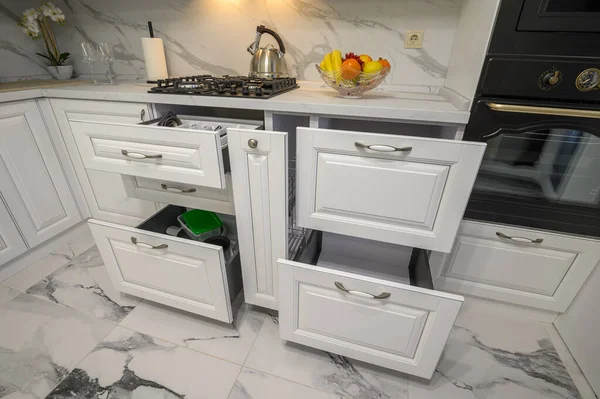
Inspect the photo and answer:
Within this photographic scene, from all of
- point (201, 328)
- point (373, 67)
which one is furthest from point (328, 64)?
point (201, 328)

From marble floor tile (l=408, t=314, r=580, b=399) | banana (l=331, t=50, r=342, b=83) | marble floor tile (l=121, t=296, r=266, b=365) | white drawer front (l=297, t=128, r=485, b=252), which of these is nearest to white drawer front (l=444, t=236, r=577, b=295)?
marble floor tile (l=408, t=314, r=580, b=399)

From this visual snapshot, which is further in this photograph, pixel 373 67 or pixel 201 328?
pixel 201 328

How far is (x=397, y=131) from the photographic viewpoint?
1299 mm

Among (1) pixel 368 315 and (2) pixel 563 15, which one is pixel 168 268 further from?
(2) pixel 563 15

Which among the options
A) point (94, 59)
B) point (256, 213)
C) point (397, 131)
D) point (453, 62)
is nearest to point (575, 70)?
point (453, 62)

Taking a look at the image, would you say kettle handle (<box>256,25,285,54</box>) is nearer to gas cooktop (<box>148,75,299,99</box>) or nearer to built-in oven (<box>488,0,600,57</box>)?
gas cooktop (<box>148,75,299,99</box>)

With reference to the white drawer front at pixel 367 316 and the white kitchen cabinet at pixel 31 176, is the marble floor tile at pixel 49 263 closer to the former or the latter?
the white kitchen cabinet at pixel 31 176

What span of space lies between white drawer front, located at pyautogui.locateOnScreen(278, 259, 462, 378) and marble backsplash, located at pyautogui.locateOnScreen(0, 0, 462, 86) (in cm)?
103

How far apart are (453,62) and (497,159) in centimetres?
47

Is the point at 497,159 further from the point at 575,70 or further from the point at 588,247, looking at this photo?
the point at 588,247

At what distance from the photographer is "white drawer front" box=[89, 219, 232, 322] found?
0.98 metres

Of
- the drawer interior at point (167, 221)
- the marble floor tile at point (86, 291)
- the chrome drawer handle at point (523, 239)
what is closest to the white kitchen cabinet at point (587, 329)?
the chrome drawer handle at point (523, 239)

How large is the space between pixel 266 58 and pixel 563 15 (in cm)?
105

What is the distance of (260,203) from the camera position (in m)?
0.95
